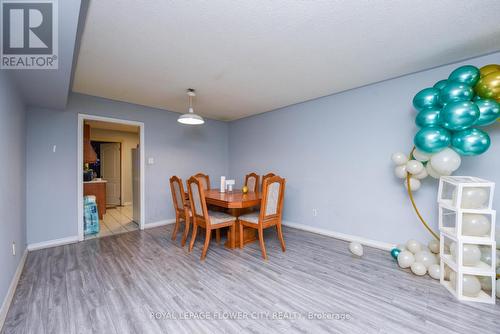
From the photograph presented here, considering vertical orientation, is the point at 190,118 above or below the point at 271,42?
below

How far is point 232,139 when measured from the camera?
5.59 m

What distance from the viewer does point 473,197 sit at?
1.88 metres

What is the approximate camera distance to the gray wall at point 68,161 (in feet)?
10.2

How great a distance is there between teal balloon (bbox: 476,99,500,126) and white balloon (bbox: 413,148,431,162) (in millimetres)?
477

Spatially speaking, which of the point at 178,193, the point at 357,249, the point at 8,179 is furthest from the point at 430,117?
the point at 8,179

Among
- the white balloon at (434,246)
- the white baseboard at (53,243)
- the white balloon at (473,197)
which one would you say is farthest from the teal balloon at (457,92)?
the white baseboard at (53,243)

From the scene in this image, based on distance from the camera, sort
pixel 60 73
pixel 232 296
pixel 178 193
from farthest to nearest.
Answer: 1. pixel 178 193
2. pixel 60 73
3. pixel 232 296

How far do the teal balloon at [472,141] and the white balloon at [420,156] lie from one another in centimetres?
29

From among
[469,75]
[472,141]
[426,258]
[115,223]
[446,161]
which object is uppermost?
[469,75]

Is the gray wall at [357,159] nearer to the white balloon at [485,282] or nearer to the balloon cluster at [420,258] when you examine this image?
the balloon cluster at [420,258]

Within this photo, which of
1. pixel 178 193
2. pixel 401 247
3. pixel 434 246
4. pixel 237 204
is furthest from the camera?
pixel 178 193

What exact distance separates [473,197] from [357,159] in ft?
4.94

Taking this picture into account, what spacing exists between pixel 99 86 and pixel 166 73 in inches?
49.0

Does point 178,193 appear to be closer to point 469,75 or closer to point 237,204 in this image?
point 237,204
